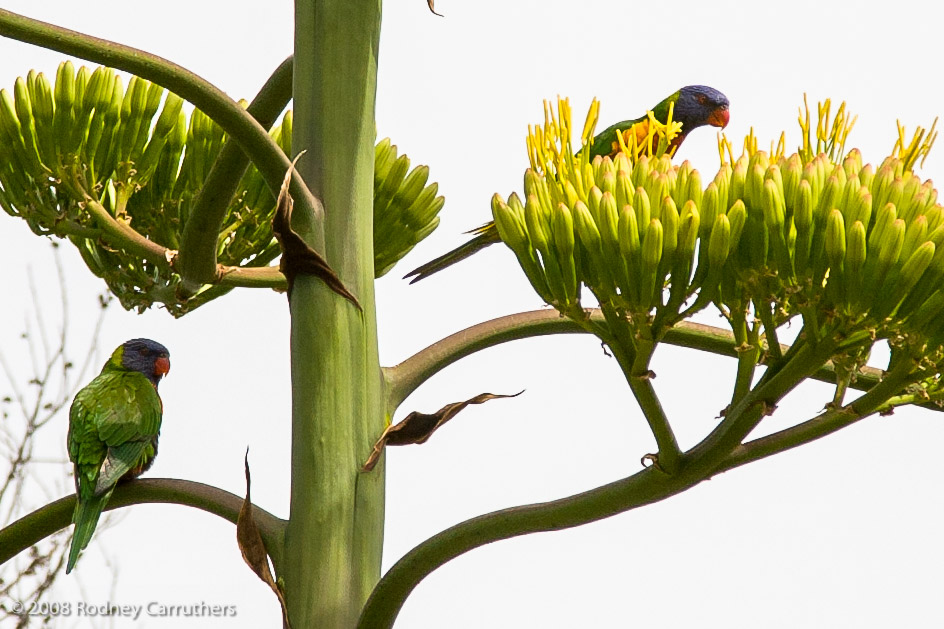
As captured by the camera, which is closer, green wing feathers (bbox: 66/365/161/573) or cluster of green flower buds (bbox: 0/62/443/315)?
green wing feathers (bbox: 66/365/161/573)

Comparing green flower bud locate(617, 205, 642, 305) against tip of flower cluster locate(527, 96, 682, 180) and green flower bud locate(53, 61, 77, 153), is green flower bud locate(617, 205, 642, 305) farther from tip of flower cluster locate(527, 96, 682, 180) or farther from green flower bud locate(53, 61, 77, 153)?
green flower bud locate(53, 61, 77, 153)

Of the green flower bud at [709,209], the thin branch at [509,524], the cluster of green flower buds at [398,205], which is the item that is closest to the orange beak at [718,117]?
the cluster of green flower buds at [398,205]

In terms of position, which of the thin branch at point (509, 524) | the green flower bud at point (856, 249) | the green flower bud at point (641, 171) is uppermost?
the green flower bud at point (641, 171)

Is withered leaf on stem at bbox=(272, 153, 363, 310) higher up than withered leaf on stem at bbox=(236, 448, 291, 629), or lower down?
higher up

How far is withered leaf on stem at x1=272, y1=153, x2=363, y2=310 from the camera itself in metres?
1.53

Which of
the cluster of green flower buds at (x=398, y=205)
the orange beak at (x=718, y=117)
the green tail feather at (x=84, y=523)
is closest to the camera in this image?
the green tail feather at (x=84, y=523)

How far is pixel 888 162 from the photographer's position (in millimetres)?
1445

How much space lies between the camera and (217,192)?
5.82 feet

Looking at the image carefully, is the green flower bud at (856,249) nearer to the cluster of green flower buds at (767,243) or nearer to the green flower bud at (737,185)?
the cluster of green flower buds at (767,243)

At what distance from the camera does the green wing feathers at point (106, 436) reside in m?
2.15

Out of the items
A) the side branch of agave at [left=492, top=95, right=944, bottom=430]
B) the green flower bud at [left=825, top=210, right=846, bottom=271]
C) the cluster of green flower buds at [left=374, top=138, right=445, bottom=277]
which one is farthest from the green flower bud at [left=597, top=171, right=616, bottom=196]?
the cluster of green flower buds at [left=374, top=138, right=445, bottom=277]

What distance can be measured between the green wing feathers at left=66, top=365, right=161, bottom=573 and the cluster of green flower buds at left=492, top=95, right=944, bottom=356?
109cm

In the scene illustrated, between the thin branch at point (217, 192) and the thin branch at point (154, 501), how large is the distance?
389 mm

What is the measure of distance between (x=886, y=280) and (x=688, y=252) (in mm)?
227
